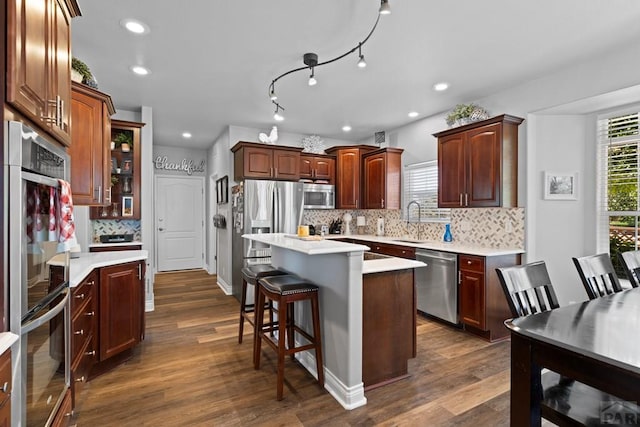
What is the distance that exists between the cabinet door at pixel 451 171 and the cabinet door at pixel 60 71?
3695 mm

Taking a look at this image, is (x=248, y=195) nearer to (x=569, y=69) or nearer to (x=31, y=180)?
(x=31, y=180)

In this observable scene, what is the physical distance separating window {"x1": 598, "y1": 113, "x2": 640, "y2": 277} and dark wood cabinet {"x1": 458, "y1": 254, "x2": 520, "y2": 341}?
929 millimetres

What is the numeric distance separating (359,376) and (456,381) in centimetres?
83

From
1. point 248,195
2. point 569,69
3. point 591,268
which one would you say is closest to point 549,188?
point 569,69

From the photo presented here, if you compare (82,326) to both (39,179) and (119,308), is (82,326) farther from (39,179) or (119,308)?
(39,179)

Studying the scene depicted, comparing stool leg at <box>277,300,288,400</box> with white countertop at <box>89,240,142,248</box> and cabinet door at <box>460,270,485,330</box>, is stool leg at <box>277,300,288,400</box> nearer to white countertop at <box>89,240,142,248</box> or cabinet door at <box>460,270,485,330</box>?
cabinet door at <box>460,270,485,330</box>

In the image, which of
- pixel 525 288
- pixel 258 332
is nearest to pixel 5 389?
pixel 258 332

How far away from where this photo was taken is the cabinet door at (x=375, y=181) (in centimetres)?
523

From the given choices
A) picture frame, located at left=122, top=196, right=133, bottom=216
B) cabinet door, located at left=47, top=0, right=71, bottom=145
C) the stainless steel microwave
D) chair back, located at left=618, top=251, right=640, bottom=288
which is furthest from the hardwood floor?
the stainless steel microwave

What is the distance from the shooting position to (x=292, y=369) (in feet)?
8.89

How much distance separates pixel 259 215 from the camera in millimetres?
4605

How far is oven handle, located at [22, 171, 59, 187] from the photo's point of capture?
3.92ft

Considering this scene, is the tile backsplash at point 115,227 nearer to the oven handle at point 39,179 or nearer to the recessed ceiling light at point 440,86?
the oven handle at point 39,179

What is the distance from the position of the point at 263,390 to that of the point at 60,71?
7.52 feet
